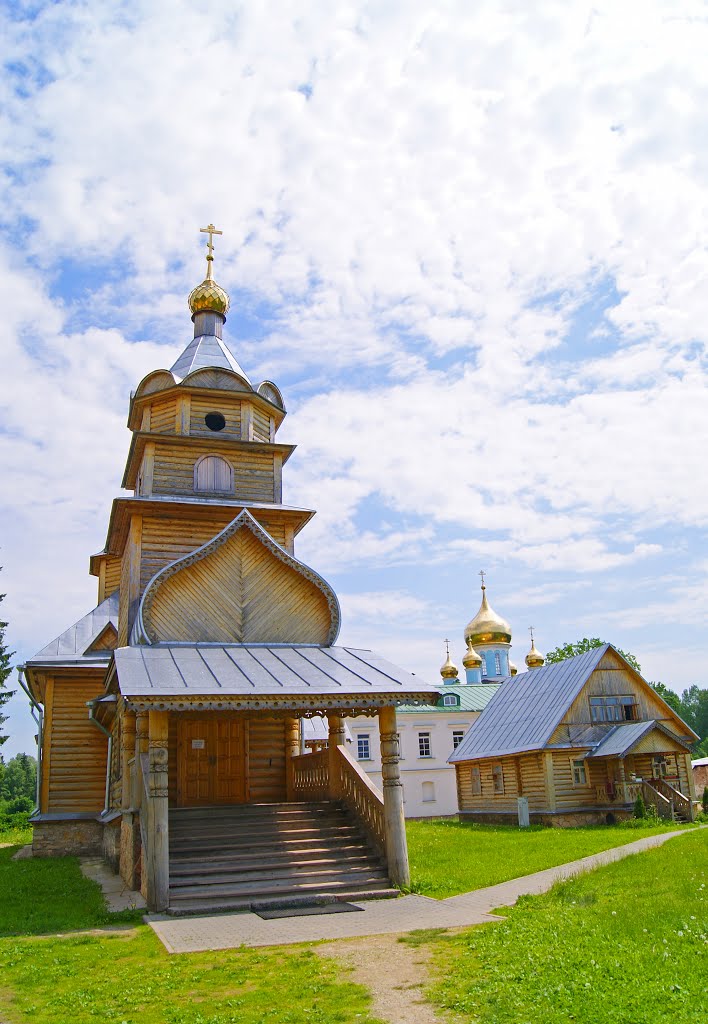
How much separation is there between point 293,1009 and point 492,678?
1837 inches

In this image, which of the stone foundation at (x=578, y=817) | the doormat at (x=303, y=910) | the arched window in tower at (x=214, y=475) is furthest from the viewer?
the stone foundation at (x=578, y=817)

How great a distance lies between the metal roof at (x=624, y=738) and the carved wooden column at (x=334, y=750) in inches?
460

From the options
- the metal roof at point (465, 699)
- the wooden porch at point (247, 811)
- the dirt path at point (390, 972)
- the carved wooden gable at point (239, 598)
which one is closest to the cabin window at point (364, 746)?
the metal roof at point (465, 699)

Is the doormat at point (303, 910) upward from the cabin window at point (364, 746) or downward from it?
downward

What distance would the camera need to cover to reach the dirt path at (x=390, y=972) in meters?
6.26

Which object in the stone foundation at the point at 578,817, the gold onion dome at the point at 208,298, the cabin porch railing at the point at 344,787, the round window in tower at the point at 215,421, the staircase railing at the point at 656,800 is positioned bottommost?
the stone foundation at the point at 578,817

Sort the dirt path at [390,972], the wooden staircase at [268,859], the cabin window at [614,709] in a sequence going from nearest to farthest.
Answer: the dirt path at [390,972], the wooden staircase at [268,859], the cabin window at [614,709]

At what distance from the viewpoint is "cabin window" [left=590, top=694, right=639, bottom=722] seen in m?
26.6

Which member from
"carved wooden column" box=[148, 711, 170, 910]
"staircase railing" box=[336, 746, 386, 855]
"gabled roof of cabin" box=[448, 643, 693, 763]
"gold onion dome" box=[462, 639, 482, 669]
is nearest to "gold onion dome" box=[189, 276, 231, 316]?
"staircase railing" box=[336, 746, 386, 855]

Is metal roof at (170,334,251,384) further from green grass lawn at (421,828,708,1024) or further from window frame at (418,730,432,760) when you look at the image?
window frame at (418,730,432,760)

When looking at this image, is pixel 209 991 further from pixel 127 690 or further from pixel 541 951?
pixel 127 690

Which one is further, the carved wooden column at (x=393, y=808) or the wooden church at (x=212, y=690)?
the carved wooden column at (x=393, y=808)

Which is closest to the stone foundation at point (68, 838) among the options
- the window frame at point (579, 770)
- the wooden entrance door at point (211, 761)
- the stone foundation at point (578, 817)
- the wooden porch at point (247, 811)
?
the wooden porch at point (247, 811)

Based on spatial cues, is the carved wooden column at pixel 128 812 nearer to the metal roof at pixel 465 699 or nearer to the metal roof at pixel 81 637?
the metal roof at pixel 81 637
